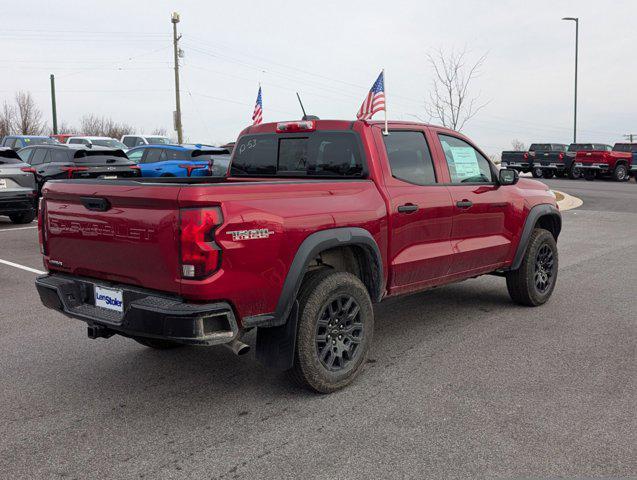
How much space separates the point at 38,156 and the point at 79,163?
248 centimetres

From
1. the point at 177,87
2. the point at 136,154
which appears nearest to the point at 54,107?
the point at 177,87

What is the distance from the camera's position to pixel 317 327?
4113 millimetres

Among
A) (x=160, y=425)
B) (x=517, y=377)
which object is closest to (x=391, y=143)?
(x=517, y=377)

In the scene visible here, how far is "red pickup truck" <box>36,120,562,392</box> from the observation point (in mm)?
3551

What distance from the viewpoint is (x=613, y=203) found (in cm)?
1983

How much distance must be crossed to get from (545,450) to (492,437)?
29cm

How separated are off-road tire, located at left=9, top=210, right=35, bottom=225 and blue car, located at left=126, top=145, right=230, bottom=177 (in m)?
2.51

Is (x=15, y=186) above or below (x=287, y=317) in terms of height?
above

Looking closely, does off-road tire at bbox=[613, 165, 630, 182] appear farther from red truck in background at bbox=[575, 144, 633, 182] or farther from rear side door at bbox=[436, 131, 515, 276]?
rear side door at bbox=[436, 131, 515, 276]

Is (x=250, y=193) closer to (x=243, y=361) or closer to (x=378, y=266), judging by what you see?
(x=378, y=266)

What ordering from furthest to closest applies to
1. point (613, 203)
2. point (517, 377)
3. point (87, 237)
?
point (613, 203) → point (517, 377) → point (87, 237)

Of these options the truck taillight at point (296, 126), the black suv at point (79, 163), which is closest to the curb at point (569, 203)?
the black suv at point (79, 163)

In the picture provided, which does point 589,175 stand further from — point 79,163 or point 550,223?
point 550,223

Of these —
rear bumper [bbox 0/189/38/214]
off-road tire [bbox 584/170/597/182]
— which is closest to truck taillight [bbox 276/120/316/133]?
rear bumper [bbox 0/189/38/214]
